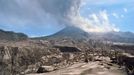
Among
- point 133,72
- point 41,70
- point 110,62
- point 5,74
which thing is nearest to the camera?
point 133,72

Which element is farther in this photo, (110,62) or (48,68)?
(110,62)

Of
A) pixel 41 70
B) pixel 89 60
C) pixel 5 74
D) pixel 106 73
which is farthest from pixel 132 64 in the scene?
pixel 5 74

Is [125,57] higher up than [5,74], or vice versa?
[125,57]

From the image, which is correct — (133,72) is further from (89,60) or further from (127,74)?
(89,60)

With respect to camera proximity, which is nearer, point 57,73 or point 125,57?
point 57,73

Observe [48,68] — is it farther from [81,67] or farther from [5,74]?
[5,74]

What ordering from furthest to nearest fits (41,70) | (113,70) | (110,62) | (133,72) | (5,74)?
(5,74), (110,62), (41,70), (113,70), (133,72)

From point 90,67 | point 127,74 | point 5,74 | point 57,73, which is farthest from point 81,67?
point 5,74

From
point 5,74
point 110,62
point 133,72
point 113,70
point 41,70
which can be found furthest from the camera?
point 5,74
